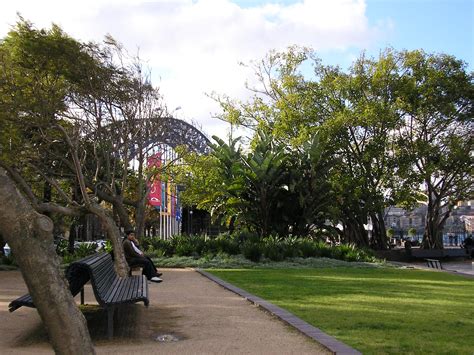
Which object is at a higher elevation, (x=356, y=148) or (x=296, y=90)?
(x=296, y=90)

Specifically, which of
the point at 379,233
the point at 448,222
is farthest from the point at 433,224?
the point at 448,222

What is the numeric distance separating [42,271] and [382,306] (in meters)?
7.30

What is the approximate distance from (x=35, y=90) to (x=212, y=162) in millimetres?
11907

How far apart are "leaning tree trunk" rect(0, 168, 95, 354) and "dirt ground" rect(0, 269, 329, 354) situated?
10.3ft

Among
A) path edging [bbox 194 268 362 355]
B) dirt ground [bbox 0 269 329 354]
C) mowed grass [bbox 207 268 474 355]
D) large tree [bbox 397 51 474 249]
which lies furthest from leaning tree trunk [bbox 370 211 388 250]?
dirt ground [bbox 0 269 329 354]

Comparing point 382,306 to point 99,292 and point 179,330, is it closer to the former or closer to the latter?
point 179,330

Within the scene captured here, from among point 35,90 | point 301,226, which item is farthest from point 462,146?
point 35,90

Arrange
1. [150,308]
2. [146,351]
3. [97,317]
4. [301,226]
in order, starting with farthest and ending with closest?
[301,226], [150,308], [97,317], [146,351]

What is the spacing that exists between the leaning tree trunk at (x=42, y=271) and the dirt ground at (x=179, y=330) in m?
3.13

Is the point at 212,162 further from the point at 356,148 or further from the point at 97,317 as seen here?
the point at 97,317

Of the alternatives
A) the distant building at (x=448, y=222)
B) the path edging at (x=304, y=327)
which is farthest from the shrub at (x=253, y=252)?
the distant building at (x=448, y=222)

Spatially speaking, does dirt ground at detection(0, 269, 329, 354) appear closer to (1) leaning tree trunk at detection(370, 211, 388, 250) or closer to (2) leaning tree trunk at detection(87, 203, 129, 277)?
(2) leaning tree trunk at detection(87, 203, 129, 277)

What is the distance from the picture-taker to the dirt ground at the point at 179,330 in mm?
6227

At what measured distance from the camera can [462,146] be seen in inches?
1157
